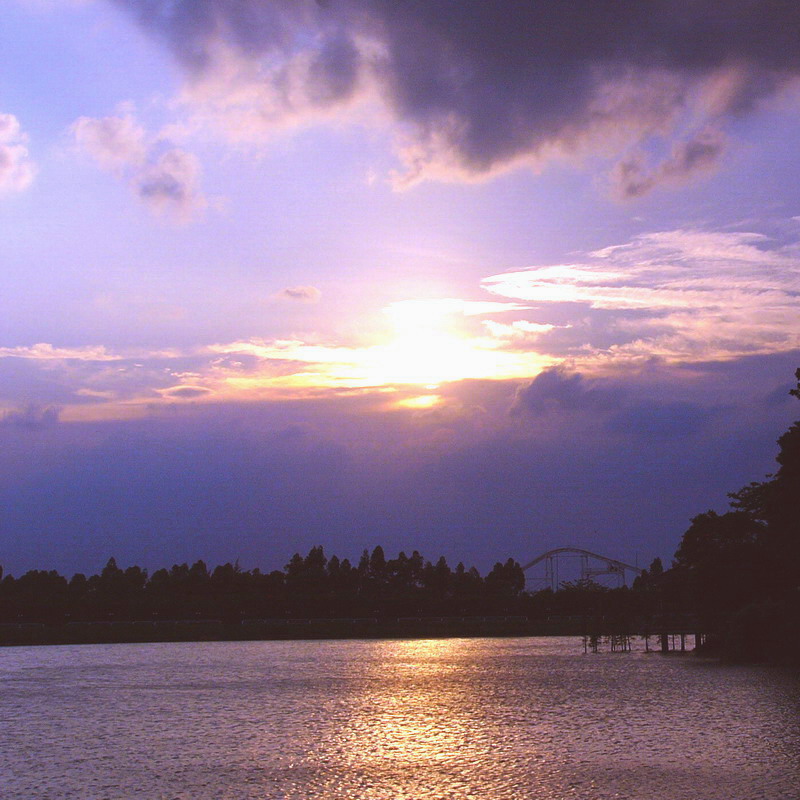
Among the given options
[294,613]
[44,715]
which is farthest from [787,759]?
[294,613]

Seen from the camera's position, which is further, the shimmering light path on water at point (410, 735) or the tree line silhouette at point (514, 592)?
the tree line silhouette at point (514, 592)

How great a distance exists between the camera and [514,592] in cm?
19525

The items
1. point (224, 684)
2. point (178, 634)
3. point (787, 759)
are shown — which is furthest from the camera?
point (178, 634)

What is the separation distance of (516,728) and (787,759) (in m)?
10.8

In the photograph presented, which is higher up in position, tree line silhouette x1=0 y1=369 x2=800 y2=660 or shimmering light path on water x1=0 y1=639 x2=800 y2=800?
tree line silhouette x1=0 y1=369 x2=800 y2=660

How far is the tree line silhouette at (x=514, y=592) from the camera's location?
211ft

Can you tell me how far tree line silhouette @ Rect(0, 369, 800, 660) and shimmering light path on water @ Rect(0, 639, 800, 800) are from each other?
10093 millimetres

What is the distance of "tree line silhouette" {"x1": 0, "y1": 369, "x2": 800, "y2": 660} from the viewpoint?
211 feet

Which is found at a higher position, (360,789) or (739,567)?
(739,567)

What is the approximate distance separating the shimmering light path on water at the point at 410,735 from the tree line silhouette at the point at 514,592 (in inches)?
397

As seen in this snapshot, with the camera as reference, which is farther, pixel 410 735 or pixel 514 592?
pixel 514 592

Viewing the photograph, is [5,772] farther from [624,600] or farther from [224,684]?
[624,600]

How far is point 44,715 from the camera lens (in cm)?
4106

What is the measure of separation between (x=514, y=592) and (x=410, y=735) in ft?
546
